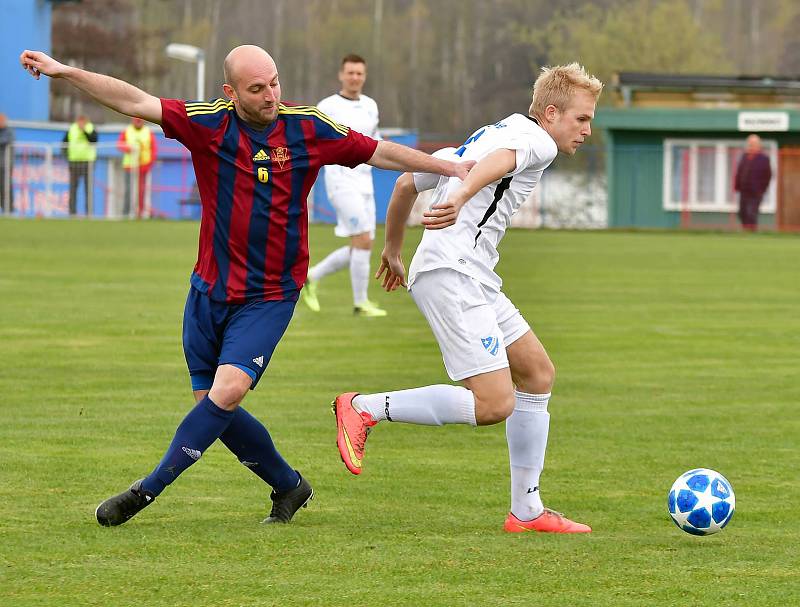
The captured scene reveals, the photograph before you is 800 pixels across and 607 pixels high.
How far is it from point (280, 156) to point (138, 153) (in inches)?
1242

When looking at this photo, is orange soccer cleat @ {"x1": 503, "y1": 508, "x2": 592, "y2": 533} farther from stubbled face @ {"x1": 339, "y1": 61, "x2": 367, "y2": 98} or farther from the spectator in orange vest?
the spectator in orange vest

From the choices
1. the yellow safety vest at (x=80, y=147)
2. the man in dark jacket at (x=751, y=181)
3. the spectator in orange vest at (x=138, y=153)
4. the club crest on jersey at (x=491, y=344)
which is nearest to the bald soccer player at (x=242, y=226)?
the club crest on jersey at (x=491, y=344)

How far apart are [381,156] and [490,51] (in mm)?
83822

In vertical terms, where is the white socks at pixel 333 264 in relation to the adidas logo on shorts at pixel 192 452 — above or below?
above

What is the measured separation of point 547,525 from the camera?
6.15 metres

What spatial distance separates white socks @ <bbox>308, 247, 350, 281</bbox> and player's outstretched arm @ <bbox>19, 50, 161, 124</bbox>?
9.44 m

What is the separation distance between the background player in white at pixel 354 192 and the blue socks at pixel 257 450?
848 centimetres

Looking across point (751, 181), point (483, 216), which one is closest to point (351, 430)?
point (483, 216)

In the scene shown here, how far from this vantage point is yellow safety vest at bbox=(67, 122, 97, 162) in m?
36.4

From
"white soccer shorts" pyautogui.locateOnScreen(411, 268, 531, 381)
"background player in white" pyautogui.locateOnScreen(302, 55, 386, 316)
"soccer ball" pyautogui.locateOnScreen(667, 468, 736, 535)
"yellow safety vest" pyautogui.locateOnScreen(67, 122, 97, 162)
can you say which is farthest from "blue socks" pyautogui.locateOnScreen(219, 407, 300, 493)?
"yellow safety vest" pyautogui.locateOnScreen(67, 122, 97, 162)

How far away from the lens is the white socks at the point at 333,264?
1541 cm

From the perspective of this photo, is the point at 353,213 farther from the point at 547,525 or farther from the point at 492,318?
the point at 547,525

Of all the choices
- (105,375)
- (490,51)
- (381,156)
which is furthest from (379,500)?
(490,51)

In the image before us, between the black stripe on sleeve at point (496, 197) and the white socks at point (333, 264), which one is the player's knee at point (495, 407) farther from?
the white socks at point (333, 264)
